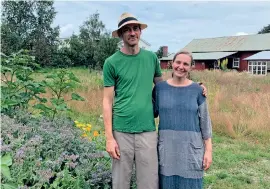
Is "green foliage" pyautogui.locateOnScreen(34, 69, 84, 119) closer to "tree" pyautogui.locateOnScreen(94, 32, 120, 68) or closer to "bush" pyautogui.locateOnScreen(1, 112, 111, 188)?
"bush" pyautogui.locateOnScreen(1, 112, 111, 188)

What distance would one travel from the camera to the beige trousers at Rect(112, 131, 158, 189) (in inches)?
102

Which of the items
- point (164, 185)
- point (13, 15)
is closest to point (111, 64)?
point (164, 185)

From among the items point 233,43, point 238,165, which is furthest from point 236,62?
point 238,165

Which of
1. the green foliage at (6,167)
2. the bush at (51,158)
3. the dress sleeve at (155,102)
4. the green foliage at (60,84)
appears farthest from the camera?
the green foliage at (60,84)

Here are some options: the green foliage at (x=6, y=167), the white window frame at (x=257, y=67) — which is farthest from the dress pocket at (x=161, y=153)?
the white window frame at (x=257, y=67)

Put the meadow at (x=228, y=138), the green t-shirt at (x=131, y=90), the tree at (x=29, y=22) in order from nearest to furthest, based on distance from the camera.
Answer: the green t-shirt at (x=131, y=90) → the meadow at (x=228, y=138) → the tree at (x=29, y=22)

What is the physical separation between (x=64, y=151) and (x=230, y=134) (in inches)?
175

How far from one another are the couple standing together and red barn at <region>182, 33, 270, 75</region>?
32.7 metres

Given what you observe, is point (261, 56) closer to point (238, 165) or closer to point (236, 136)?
point (236, 136)

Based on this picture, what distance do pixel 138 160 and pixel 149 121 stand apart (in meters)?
0.32

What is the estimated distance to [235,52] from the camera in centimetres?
3672

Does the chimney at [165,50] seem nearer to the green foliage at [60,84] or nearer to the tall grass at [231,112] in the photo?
the tall grass at [231,112]

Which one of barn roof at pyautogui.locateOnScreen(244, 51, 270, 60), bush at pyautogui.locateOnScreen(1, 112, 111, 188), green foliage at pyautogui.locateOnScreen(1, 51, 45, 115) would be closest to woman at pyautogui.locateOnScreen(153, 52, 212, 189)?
bush at pyautogui.locateOnScreen(1, 112, 111, 188)

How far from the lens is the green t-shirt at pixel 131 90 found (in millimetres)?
2543
